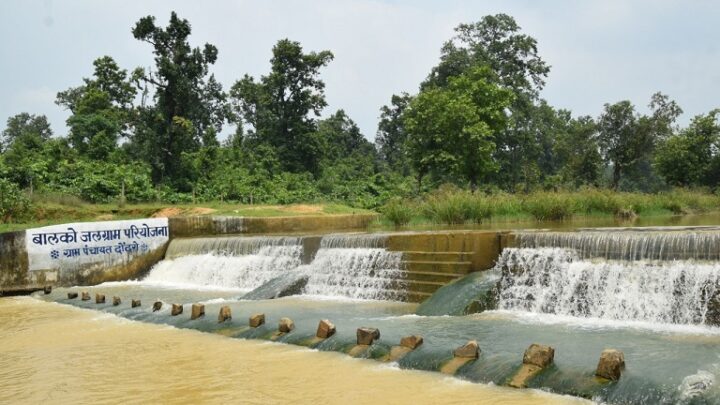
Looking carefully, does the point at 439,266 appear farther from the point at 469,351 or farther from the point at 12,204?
the point at 12,204

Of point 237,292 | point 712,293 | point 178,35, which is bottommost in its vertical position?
point 237,292

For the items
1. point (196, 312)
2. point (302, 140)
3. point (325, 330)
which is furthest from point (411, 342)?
point (302, 140)

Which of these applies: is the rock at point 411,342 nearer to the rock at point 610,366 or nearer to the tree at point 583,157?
the rock at point 610,366

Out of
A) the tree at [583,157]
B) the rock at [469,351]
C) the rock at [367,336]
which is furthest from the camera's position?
the tree at [583,157]

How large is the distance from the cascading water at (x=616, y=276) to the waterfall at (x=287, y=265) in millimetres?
2033

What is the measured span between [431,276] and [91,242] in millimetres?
8522

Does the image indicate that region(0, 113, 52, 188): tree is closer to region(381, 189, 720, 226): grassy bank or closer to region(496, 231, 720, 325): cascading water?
region(381, 189, 720, 226): grassy bank

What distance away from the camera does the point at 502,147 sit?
1318 inches

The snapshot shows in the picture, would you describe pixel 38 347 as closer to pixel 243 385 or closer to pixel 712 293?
pixel 243 385

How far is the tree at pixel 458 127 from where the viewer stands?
22406mm

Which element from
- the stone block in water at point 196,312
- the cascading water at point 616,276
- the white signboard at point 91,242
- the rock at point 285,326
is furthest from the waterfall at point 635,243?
the white signboard at point 91,242

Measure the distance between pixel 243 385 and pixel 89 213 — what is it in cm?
1449

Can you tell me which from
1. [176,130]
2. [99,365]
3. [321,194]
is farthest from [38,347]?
[321,194]

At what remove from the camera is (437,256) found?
368 inches
